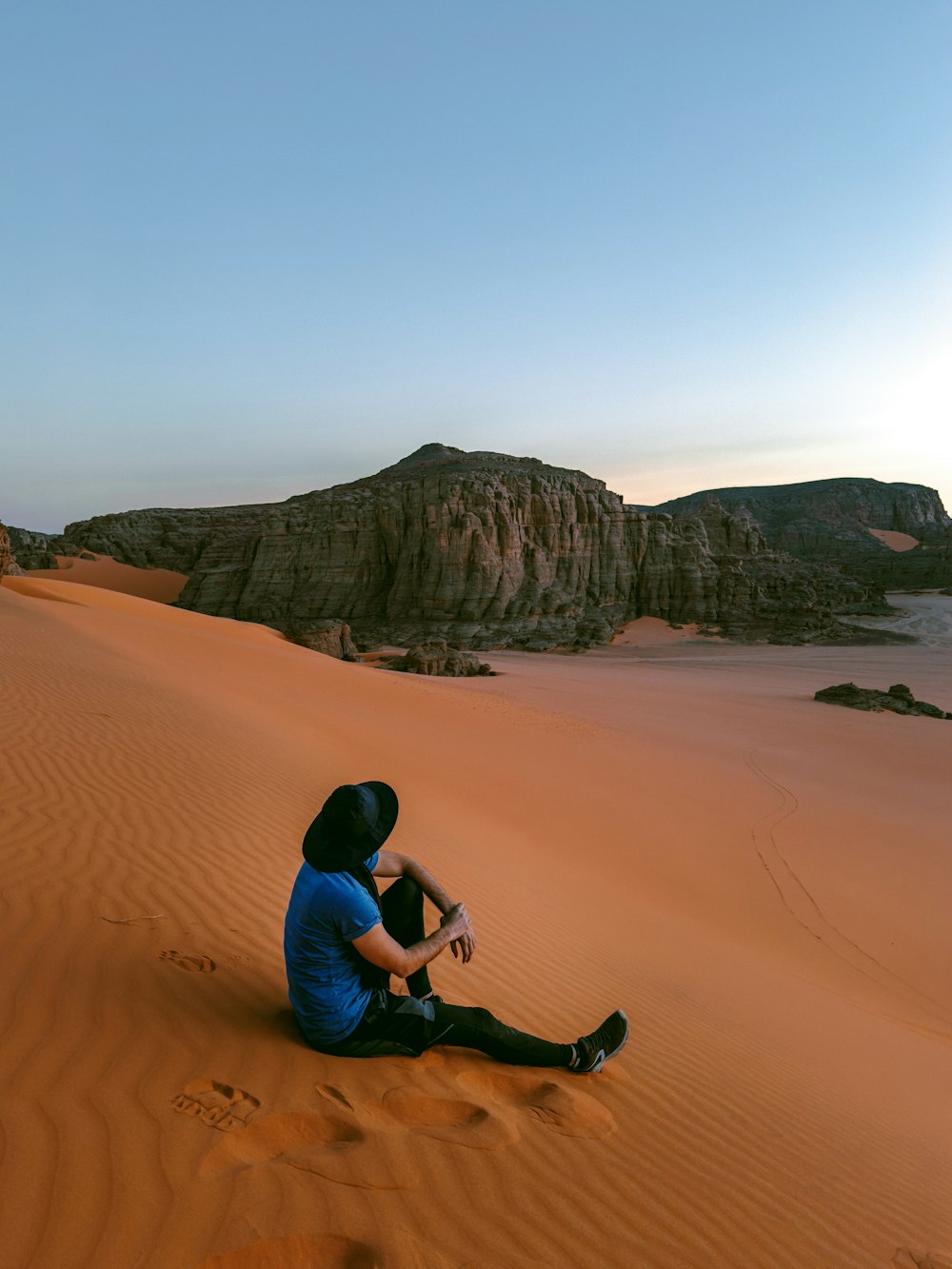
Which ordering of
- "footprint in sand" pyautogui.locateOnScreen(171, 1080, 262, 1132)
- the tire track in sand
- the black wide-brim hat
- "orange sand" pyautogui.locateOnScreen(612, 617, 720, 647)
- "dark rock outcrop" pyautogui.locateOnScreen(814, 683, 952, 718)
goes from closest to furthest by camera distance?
"footprint in sand" pyautogui.locateOnScreen(171, 1080, 262, 1132) → the black wide-brim hat → the tire track in sand → "dark rock outcrop" pyautogui.locateOnScreen(814, 683, 952, 718) → "orange sand" pyautogui.locateOnScreen(612, 617, 720, 647)

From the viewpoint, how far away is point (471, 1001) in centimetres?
385

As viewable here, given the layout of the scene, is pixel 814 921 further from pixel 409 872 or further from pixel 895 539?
pixel 895 539

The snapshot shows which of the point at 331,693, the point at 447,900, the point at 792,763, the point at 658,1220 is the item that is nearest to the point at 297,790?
the point at 447,900

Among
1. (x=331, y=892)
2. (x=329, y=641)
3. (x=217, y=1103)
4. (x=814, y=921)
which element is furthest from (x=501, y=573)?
(x=217, y=1103)

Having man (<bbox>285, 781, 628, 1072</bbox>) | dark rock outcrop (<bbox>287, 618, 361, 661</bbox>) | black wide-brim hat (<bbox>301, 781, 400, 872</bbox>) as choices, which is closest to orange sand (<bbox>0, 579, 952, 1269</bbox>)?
man (<bbox>285, 781, 628, 1072</bbox>)

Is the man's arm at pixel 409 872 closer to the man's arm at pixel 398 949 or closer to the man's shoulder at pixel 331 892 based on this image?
the man's arm at pixel 398 949

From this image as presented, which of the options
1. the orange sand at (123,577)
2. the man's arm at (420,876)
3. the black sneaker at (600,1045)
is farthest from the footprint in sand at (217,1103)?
the orange sand at (123,577)

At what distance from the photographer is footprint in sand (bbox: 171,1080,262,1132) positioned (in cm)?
233

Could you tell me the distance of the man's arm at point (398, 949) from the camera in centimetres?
271

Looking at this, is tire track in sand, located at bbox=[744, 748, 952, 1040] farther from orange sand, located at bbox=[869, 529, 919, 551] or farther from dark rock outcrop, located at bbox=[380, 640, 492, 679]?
orange sand, located at bbox=[869, 529, 919, 551]

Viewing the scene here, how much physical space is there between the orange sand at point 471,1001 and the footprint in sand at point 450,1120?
1cm

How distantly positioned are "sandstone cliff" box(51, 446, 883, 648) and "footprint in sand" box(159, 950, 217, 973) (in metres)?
35.1

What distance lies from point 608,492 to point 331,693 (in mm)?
37426

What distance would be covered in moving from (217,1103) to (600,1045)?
1649 mm
